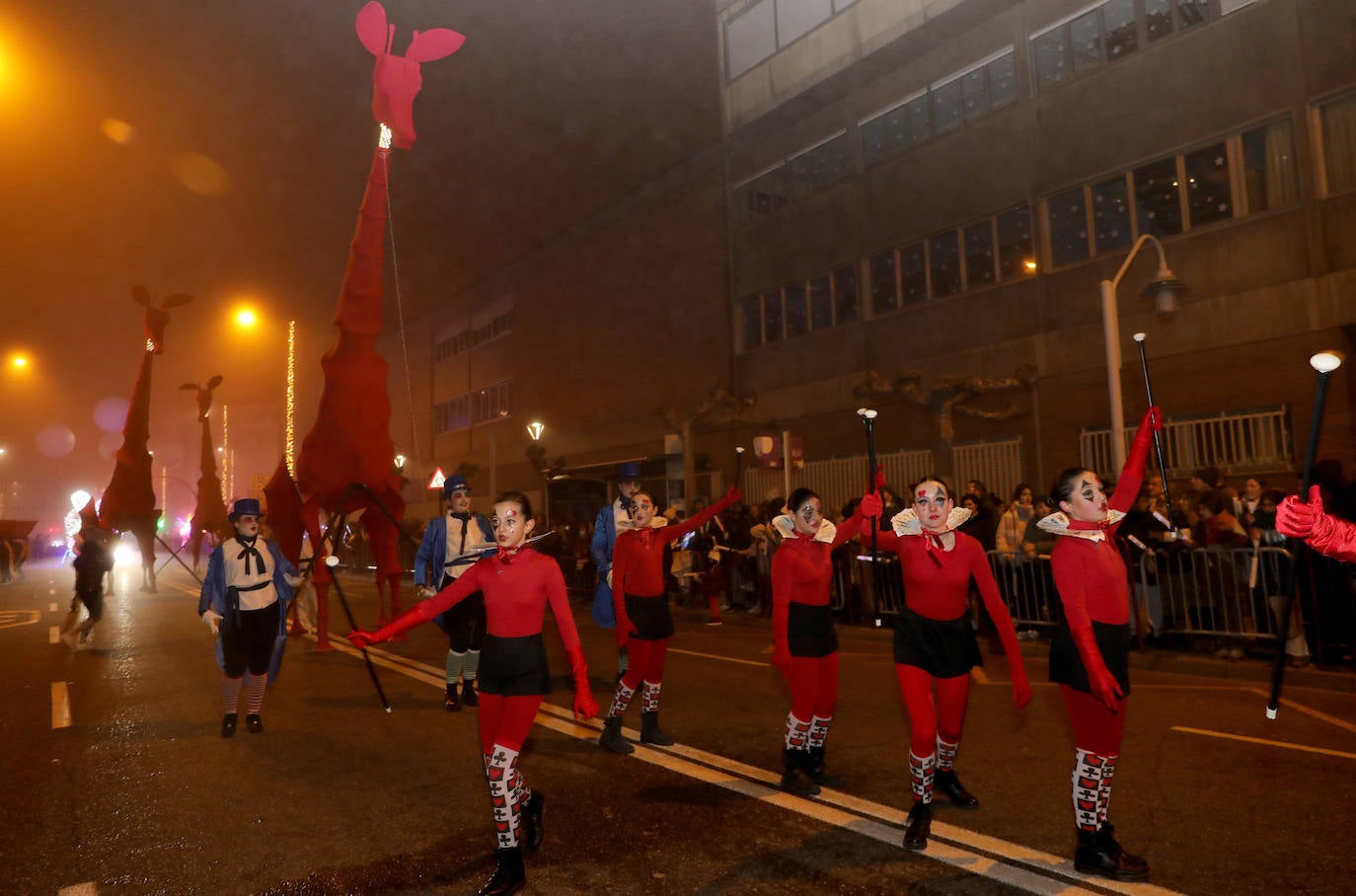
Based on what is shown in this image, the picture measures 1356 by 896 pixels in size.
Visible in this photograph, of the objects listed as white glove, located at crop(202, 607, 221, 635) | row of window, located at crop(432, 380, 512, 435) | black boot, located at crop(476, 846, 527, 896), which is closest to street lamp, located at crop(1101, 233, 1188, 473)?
black boot, located at crop(476, 846, 527, 896)

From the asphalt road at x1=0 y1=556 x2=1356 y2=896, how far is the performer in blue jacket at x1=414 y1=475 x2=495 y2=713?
1.10 feet

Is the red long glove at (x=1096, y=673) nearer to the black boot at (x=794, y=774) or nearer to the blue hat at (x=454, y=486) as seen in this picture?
the black boot at (x=794, y=774)

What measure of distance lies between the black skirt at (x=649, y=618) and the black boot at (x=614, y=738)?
1.95 feet

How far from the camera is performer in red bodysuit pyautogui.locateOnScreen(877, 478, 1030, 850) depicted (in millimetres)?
4508

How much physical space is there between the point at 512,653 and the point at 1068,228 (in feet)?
52.1

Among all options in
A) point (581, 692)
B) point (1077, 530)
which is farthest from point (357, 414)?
point (1077, 530)

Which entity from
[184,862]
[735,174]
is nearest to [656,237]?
[735,174]

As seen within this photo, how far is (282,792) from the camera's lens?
5.71 m

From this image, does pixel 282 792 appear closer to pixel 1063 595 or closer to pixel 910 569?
pixel 910 569

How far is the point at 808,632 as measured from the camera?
5.50 meters

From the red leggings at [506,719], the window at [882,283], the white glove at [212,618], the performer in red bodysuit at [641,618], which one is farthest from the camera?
the window at [882,283]

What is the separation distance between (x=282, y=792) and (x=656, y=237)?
78.9ft

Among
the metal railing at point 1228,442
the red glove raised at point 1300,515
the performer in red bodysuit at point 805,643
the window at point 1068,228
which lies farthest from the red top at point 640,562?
the window at point 1068,228

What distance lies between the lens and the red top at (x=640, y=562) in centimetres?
675
